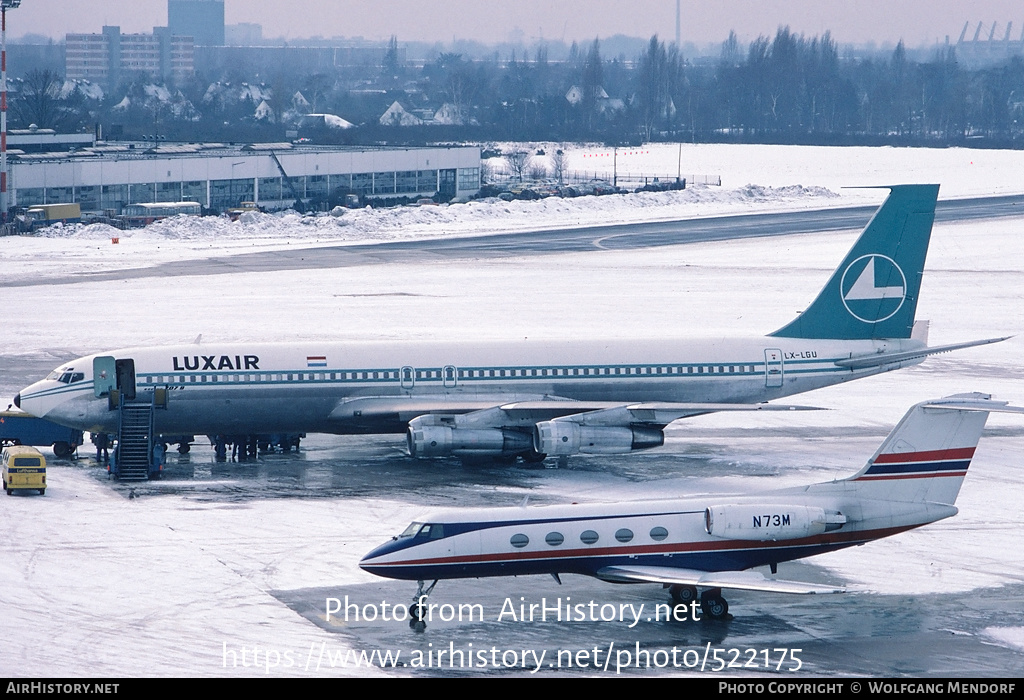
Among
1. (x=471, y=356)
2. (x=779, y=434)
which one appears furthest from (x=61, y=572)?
(x=779, y=434)

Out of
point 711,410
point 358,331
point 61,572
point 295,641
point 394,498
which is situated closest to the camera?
point 295,641

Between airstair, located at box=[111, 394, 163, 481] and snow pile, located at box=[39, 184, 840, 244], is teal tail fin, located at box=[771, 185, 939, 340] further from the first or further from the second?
snow pile, located at box=[39, 184, 840, 244]

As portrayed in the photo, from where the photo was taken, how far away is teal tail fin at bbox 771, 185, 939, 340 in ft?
153

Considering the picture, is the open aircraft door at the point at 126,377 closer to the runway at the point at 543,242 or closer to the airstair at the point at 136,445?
the airstair at the point at 136,445

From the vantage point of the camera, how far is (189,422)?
1697 inches

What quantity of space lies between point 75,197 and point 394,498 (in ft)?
309

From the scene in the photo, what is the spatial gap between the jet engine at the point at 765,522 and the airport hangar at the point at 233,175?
344 ft

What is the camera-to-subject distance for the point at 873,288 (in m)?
46.8

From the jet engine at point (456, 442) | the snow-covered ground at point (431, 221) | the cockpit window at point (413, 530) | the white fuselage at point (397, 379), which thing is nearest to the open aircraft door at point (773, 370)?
the white fuselage at point (397, 379)

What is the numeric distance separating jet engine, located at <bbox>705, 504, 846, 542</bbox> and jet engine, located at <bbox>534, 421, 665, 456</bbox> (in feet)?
42.2

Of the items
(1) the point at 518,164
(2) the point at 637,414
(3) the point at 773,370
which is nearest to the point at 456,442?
(2) the point at 637,414

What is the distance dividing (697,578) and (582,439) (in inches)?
539

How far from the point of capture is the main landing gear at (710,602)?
2827cm

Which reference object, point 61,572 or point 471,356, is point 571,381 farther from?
point 61,572
